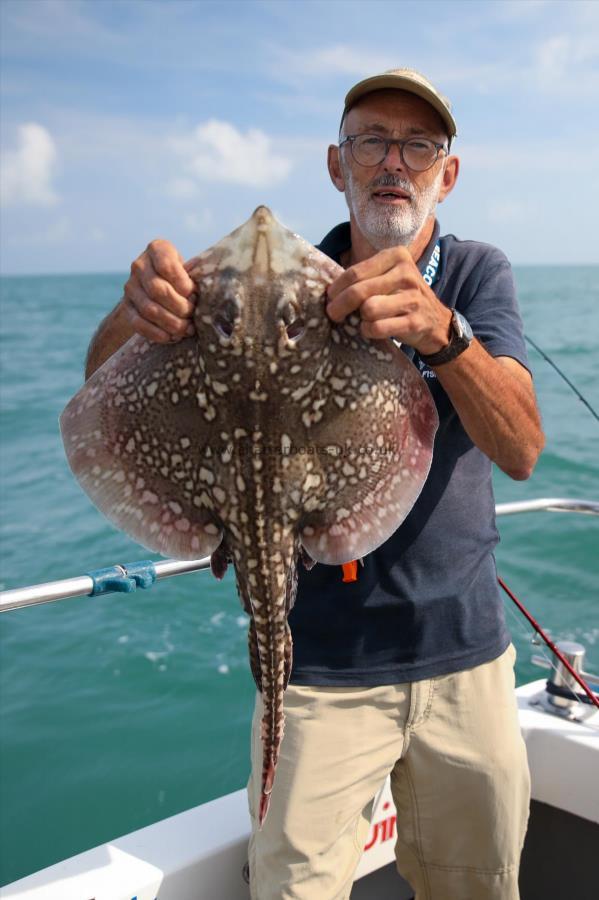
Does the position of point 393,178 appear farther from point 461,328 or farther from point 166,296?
point 166,296

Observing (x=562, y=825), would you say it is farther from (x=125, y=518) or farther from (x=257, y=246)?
(x=257, y=246)

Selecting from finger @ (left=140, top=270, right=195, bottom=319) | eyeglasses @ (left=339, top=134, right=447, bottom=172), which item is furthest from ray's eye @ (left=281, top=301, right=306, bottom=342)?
eyeglasses @ (left=339, top=134, right=447, bottom=172)

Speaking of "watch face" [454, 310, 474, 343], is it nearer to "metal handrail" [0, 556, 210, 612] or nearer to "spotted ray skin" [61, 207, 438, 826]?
"spotted ray skin" [61, 207, 438, 826]

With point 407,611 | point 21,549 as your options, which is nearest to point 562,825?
point 407,611

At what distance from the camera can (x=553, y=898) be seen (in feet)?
11.8

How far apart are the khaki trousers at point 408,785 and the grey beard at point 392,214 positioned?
147cm

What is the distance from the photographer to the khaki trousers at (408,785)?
2496 mm

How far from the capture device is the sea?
23.3 feet

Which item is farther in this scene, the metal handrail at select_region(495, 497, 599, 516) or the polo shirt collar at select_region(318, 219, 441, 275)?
the metal handrail at select_region(495, 497, 599, 516)

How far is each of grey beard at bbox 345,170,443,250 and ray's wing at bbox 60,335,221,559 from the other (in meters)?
1.04

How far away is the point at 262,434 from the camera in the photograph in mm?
1790

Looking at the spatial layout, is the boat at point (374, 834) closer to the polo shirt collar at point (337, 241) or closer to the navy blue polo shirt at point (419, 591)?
the navy blue polo shirt at point (419, 591)

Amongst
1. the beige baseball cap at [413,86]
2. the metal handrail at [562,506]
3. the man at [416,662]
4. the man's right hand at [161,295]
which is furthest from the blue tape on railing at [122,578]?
the metal handrail at [562,506]

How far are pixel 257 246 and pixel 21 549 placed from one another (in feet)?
38.8
